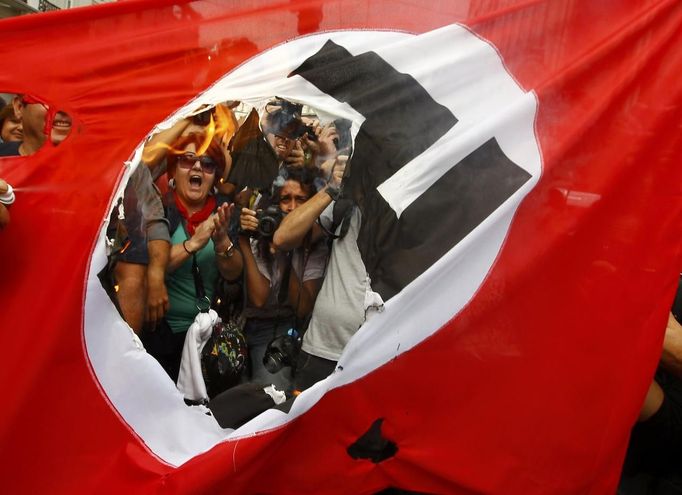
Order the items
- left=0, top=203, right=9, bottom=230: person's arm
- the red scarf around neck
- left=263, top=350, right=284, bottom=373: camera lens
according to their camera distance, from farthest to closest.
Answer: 1. the red scarf around neck
2. left=263, top=350, right=284, bottom=373: camera lens
3. left=0, top=203, right=9, bottom=230: person's arm

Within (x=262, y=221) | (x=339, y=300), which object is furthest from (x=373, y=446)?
(x=262, y=221)

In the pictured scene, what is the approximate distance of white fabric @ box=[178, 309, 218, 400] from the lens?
6.15 feet

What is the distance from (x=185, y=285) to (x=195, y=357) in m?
0.27

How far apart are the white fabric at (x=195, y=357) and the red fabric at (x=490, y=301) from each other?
0.20 metres

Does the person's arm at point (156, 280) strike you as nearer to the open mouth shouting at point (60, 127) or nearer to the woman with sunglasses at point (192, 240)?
the woman with sunglasses at point (192, 240)

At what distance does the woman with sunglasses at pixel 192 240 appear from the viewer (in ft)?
6.66

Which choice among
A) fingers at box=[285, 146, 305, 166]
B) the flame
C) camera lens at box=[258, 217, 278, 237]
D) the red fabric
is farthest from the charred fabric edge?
the flame

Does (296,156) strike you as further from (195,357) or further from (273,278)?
(195,357)

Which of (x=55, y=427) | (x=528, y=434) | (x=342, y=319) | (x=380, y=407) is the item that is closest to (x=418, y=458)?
(x=380, y=407)

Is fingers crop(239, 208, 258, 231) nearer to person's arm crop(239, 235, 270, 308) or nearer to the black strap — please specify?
person's arm crop(239, 235, 270, 308)

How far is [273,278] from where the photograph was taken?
2.08 meters

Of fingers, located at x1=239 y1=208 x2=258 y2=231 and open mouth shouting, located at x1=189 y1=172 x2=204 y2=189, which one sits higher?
open mouth shouting, located at x1=189 y1=172 x2=204 y2=189

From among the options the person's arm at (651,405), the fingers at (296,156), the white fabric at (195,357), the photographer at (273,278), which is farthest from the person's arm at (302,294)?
the person's arm at (651,405)

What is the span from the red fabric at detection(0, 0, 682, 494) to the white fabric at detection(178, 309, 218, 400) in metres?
0.20
